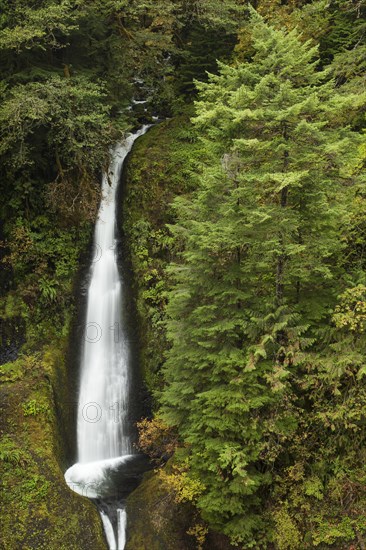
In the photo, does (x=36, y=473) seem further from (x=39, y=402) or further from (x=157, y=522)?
(x=157, y=522)

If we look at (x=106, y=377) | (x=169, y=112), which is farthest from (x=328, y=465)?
(x=169, y=112)

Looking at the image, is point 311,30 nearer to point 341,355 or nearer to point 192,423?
point 341,355

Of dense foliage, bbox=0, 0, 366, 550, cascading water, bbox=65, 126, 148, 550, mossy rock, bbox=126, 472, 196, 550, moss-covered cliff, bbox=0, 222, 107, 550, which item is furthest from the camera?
cascading water, bbox=65, 126, 148, 550

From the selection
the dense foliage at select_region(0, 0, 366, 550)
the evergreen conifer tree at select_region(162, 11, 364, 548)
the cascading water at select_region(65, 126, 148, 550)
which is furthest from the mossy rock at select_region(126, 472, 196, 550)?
the evergreen conifer tree at select_region(162, 11, 364, 548)

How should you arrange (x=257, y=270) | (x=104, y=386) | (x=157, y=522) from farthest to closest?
(x=104, y=386)
(x=157, y=522)
(x=257, y=270)

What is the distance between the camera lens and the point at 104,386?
45.9 ft

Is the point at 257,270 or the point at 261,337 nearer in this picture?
the point at 261,337

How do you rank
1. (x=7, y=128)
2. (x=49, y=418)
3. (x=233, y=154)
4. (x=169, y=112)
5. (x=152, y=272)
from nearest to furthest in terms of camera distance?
(x=233, y=154) < (x=49, y=418) < (x=7, y=128) < (x=152, y=272) < (x=169, y=112)

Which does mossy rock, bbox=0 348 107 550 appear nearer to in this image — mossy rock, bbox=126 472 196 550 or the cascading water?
the cascading water

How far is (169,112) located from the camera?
20.0 m

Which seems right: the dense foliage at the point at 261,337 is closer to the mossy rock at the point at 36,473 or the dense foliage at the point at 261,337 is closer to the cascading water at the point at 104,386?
the mossy rock at the point at 36,473

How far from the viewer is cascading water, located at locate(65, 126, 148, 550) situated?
39.7 feet

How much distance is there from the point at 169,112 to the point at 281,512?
51.7 feet

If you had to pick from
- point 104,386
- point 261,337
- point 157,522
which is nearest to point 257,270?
point 261,337
